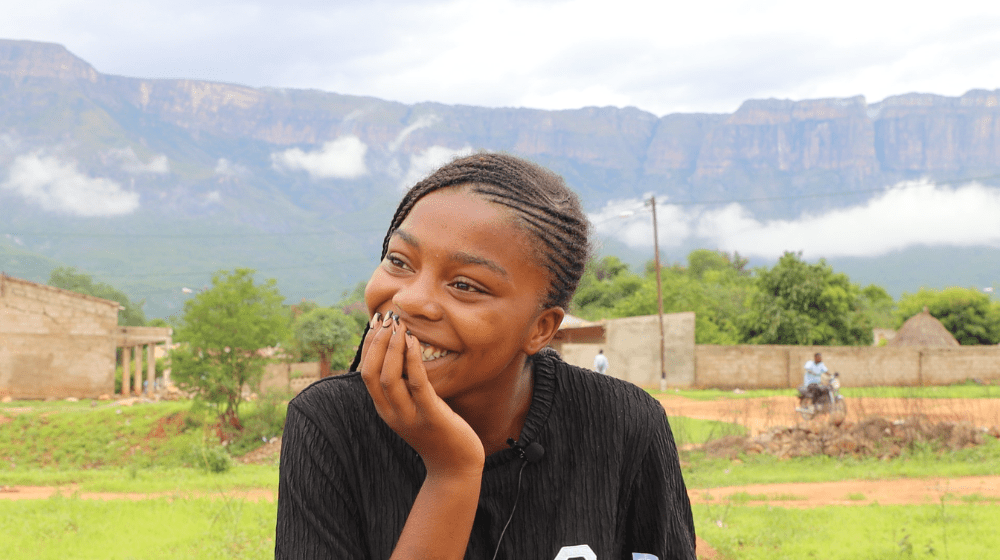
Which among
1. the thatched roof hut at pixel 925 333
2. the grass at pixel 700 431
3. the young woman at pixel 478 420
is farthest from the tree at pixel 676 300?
the young woman at pixel 478 420

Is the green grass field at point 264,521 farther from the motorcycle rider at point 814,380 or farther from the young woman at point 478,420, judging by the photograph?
the motorcycle rider at point 814,380

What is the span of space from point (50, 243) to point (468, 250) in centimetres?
21348

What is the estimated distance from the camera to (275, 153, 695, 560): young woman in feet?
3.81

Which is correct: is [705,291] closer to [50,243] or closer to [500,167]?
[500,167]

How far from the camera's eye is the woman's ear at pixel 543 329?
4.29ft

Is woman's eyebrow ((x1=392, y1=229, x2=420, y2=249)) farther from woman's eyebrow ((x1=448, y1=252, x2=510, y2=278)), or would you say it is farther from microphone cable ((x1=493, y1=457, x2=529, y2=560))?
microphone cable ((x1=493, y1=457, x2=529, y2=560))

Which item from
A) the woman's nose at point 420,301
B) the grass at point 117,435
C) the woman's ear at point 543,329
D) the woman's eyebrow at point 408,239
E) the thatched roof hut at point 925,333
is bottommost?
the grass at point 117,435

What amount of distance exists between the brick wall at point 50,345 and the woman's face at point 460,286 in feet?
105

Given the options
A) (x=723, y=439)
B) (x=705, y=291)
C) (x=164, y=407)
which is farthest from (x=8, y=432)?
(x=705, y=291)

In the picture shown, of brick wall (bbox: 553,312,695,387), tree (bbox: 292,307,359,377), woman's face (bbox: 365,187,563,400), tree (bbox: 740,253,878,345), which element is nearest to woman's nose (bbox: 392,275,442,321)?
woman's face (bbox: 365,187,563,400)

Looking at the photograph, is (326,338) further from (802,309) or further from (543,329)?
(543,329)

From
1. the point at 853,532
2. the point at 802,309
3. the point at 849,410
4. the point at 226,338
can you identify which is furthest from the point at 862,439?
the point at 802,309

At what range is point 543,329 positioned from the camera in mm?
1332

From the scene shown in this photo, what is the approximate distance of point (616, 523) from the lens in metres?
1.45
